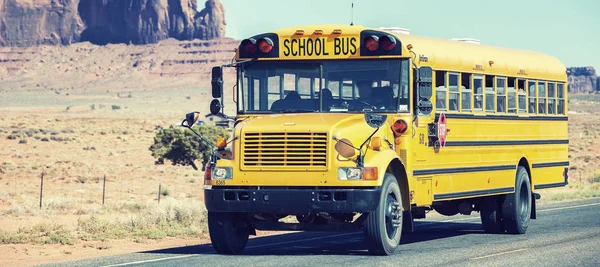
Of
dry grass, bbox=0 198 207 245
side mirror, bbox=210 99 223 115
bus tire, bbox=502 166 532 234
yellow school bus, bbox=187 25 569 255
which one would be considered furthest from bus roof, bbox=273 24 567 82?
dry grass, bbox=0 198 207 245

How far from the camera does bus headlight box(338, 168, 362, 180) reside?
12367mm

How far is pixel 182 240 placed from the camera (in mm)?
17078

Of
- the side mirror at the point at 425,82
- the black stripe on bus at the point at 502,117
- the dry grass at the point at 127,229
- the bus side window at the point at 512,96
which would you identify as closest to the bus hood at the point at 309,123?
the side mirror at the point at 425,82

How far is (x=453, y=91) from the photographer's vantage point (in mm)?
14867

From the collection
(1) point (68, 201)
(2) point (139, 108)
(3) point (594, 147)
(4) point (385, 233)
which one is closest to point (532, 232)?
(4) point (385, 233)

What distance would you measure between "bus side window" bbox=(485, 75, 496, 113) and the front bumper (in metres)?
4.05

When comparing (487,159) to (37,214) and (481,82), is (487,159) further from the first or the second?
(37,214)

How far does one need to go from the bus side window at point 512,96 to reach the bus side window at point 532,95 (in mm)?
662

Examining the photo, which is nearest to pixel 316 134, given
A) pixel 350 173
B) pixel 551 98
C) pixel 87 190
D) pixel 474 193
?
pixel 350 173

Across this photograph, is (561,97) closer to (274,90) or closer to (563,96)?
(563,96)

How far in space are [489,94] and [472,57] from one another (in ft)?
2.39

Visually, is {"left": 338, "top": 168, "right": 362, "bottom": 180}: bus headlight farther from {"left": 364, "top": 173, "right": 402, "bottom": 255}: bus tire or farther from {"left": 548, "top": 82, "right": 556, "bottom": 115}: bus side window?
{"left": 548, "top": 82, "right": 556, "bottom": 115}: bus side window

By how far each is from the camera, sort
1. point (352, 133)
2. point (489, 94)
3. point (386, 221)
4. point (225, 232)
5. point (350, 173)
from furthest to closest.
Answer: point (489, 94), point (225, 232), point (386, 221), point (352, 133), point (350, 173)

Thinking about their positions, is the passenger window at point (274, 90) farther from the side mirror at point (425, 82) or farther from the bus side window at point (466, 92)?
the bus side window at point (466, 92)
